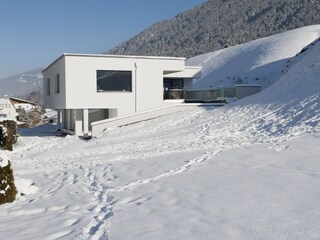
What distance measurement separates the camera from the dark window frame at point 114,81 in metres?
23.3

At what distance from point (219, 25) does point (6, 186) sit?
141 meters

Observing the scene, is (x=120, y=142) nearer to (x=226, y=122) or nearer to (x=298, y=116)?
(x=226, y=122)

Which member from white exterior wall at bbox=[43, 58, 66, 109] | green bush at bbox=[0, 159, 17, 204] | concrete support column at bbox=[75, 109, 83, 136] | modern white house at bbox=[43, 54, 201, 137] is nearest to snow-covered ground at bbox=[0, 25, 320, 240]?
green bush at bbox=[0, 159, 17, 204]

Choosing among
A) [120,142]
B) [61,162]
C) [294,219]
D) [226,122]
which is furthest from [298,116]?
[294,219]

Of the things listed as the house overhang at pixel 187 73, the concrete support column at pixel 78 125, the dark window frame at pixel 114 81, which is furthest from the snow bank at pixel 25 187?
the house overhang at pixel 187 73

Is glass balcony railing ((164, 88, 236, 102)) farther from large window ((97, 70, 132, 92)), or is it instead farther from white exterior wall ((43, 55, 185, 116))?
large window ((97, 70, 132, 92))

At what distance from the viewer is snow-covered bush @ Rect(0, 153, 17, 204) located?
827cm


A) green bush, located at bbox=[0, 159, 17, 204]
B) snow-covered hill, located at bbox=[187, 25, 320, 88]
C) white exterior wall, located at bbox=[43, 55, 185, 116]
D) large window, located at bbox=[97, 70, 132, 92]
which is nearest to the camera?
green bush, located at bbox=[0, 159, 17, 204]

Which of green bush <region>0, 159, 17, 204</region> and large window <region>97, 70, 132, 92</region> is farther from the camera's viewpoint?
large window <region>97, 70, 132, 92</region>

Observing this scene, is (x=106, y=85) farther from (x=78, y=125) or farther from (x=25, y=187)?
(x=25, y=187)

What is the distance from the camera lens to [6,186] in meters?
8.33

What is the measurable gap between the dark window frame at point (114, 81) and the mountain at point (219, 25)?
86.1 metres

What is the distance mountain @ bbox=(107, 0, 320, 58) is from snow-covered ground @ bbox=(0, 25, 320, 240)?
94.3 m

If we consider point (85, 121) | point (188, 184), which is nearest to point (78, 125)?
point (85, 121)
